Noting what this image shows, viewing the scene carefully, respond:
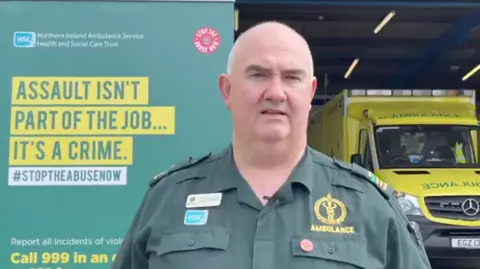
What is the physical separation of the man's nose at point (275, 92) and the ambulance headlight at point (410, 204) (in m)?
5.42

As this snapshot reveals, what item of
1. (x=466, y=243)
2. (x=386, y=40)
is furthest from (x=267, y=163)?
(x=386, y=40)

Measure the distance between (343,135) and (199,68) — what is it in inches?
168

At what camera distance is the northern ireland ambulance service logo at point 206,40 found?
456 cm

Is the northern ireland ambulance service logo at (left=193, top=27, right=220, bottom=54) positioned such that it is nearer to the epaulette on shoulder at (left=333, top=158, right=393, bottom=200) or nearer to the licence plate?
the epaulette on shoulder at (left=333, top=158, right=393, bottom=200)

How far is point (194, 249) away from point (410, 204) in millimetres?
5506

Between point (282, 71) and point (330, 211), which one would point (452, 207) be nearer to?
point (330, 211)

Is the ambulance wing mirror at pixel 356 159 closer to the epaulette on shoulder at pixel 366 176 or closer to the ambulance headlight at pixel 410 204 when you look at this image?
the ambulance headlight at pixel 410 204

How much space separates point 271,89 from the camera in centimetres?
181

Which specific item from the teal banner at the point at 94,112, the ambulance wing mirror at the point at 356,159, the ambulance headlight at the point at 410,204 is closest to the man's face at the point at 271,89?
the teal banner at the point at 94,112

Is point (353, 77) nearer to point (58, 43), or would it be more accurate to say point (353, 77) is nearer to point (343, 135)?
point (343, 135)

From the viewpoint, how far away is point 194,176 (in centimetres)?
201

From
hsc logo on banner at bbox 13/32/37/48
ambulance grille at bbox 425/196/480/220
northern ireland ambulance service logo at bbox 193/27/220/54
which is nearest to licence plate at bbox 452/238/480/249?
ambulance grille at bbox 425/196/480/220

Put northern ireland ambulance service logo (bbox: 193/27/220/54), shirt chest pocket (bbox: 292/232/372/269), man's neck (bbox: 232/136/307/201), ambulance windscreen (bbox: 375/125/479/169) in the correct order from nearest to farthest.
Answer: shirt chest pocket (bbox: 292/232/372/269) < man's neck (bbox: 232/136/307/201) < northern ireland ambulance service logo (bbox: 193/27/220/54) < ambulance windscreen (bbox: 375/125/479/169)

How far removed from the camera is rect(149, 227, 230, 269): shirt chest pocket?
1.80 metres
